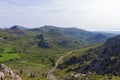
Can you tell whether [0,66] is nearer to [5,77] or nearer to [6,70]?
[6,70]

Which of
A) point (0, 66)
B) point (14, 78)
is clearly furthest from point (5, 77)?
point (0, 66)

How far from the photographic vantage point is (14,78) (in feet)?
466

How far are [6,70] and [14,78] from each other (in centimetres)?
2387

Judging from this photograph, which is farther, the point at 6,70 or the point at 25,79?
the point at 25,79

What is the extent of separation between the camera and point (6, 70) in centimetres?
16388

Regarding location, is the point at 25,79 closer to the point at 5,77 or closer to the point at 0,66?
the point at 0,66

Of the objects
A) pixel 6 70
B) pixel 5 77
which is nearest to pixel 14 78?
pixel 5 77

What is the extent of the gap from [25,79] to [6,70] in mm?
19008

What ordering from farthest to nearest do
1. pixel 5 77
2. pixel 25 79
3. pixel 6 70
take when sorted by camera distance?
pixel 25 79
pixel 6 70
pixel 5 77

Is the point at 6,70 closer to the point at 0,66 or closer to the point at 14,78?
the point at 0,66

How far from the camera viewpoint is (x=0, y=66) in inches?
6816

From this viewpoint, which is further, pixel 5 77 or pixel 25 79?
pixel 25 79

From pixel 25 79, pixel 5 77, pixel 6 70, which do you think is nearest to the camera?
pixel 5 77

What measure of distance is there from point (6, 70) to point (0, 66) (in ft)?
37.0
